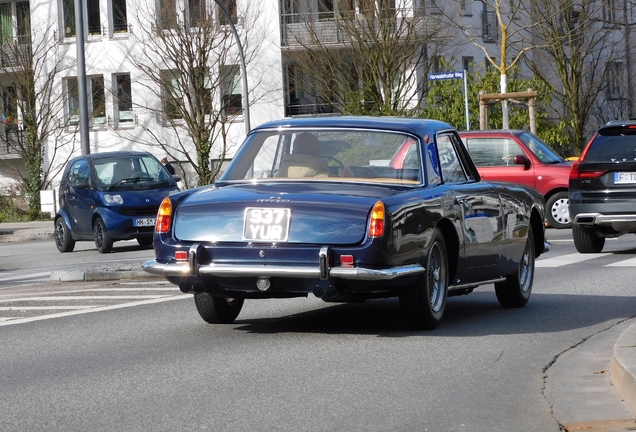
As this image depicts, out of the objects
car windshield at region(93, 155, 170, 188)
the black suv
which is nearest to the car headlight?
car windshield at region(93, 155, 170, 188)

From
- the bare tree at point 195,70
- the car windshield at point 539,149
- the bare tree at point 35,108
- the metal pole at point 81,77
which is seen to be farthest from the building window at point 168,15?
the car windshield at point 539,149

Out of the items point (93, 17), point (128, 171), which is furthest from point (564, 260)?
point (93, 17)

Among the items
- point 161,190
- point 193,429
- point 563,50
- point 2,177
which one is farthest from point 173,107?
point 193,429

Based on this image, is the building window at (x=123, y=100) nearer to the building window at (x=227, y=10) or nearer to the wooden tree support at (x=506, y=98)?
the building window at (x=227, y=10)

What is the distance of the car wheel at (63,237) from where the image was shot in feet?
80.1

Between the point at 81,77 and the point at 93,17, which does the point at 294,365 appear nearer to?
the point at 81,77

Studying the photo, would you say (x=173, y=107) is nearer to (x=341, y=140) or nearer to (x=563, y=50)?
(x=563, y=50)

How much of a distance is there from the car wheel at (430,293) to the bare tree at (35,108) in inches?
1453

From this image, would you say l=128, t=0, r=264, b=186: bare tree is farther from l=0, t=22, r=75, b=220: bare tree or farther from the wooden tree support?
the wooden tree support

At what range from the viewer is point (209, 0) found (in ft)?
153

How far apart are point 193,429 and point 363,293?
3.13 metres

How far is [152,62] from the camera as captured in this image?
48562 millimetres

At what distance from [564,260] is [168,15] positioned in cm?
3180

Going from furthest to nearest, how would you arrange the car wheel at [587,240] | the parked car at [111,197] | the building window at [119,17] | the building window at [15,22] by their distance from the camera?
the building window at [119,17], the building window at [15,22], the parked car at [111,197], the car wheel at [587,240]
